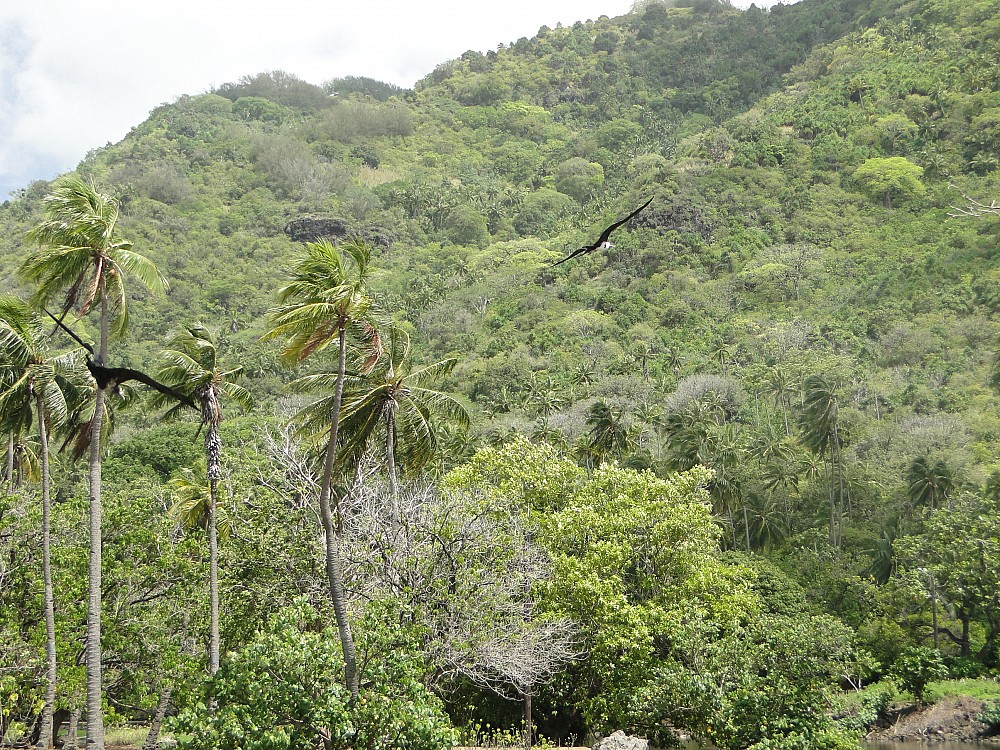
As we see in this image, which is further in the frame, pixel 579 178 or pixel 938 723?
pixel 579 178

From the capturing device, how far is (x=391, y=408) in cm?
2028

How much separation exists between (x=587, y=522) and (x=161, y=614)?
1083cm

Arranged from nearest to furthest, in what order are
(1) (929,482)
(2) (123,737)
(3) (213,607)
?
(3) (213,607) < (2) (123,737) < (1) (929,482)

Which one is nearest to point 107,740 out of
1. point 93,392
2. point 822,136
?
point 93,392

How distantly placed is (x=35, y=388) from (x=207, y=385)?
323 centimetres

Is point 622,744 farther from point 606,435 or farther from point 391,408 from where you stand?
point 606,435

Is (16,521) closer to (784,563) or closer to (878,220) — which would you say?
(784,563)

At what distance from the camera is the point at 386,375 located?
2005 cm

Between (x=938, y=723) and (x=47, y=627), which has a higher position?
(x=47, y=627)

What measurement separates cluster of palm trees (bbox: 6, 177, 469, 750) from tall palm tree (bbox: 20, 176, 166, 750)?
0.02 meters

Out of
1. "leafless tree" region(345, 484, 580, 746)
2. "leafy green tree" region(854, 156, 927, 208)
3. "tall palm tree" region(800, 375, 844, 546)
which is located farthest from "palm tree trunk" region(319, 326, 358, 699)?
"leafy green tree" region(854, 156, 927, 208)

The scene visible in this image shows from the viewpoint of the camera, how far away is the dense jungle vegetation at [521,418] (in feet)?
52.7

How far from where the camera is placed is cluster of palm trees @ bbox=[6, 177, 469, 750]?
14156 mm

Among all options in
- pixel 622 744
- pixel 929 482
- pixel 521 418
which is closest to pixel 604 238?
pixel 622 744
